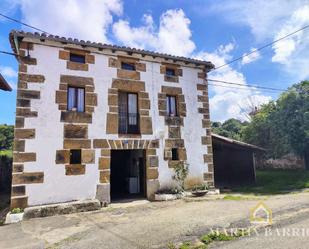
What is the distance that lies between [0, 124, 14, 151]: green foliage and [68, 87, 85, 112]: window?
975 inches

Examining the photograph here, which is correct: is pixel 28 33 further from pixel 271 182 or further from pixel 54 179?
pixel 271 182

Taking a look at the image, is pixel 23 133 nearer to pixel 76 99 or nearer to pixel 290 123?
pixel 76 99

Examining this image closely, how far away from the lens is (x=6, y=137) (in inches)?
1203

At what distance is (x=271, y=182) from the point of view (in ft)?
51.9

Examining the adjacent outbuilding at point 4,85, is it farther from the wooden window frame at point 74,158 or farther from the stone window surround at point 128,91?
the stone window surround at point 128,91

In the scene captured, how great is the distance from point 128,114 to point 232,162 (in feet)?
24.7

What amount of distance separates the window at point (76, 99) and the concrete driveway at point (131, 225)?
395cm

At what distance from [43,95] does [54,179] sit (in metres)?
3.09

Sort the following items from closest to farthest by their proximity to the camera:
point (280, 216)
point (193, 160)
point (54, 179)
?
point (280, 216)
point (54, 179)
point (193, 160)

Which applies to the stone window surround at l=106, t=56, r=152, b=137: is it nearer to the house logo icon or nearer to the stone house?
the stone house

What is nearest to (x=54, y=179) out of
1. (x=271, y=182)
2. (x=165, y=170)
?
(x=165, y=170)

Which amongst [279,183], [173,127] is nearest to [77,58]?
[173,127]

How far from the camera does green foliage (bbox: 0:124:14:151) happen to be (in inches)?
1171

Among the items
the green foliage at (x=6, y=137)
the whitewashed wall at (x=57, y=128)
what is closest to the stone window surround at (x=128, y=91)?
the whitewashed wall at (x=57, y=128)
